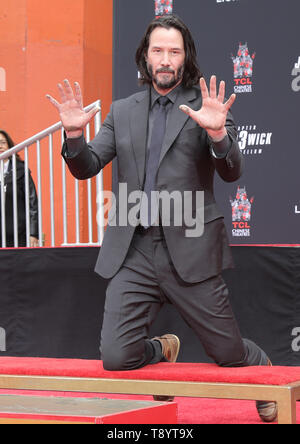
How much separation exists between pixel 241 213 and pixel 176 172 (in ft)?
11.0

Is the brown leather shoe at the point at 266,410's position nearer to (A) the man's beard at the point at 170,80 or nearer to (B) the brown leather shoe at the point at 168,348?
(B) the brown leather shoe at the point at 168,348

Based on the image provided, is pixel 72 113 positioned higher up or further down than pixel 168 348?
higher up

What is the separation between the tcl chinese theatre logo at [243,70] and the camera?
6.33 meters

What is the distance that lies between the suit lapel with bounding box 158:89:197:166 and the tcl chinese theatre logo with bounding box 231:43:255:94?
326 centimetres

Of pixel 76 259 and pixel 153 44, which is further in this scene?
pixel 76 259

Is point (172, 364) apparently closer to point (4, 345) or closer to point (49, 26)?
point (4, 345)

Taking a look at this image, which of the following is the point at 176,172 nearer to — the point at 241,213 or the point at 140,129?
the point at 140,129

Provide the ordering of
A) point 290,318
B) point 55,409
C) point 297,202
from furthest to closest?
1. point 297,202
2. point 290,318
3. point 55,409

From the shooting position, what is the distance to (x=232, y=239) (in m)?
6.37

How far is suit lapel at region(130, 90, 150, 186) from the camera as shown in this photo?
310cm

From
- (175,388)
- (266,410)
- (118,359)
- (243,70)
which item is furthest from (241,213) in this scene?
(175,388)

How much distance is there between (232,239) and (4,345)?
2.26m

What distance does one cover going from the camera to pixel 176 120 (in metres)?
3.11

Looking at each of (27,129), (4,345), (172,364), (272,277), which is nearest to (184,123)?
(172,364)
